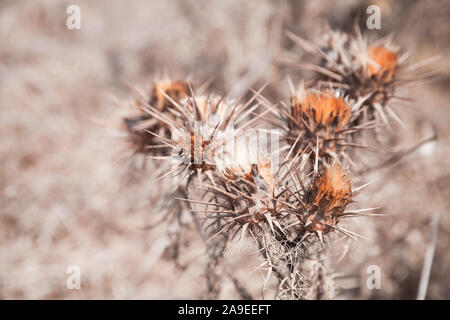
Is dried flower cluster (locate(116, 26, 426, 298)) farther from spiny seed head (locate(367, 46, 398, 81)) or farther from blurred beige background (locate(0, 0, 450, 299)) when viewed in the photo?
blurred beige background (locate(0, 0, 450, 299))

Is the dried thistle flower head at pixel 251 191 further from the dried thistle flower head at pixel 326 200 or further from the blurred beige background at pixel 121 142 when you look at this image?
the blurred beige background at pixel 121 142

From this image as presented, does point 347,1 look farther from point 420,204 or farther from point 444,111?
point 420,204

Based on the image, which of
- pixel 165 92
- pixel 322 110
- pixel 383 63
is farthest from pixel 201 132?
pixel 383 63

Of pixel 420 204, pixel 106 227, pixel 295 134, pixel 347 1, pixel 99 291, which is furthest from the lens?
pixel 347 1

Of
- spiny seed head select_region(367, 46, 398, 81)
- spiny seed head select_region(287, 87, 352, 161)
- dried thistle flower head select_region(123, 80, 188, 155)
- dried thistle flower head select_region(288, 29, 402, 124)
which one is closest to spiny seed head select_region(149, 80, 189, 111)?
dried thistle flower head select_region(123, 80, 188, 155)

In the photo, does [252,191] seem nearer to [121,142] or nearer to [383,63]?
[121,142]

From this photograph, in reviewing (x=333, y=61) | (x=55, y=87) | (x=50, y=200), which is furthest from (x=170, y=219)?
(x=55, y=87)

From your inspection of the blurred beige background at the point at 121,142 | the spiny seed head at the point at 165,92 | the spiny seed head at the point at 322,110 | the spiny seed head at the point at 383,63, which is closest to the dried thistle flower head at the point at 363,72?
the spiny seed head at the point at 383,63
